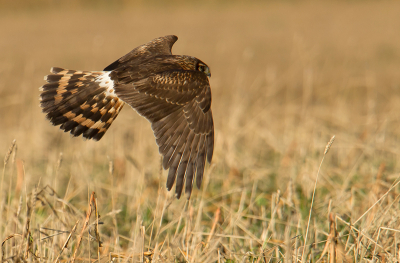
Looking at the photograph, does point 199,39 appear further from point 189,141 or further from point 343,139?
point 189,141

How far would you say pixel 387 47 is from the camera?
13.8 metres

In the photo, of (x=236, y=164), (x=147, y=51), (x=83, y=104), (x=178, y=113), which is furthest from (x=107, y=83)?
(x=236, y=164)

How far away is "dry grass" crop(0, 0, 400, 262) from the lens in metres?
3.00

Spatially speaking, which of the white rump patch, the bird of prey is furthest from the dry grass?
the white rump patch

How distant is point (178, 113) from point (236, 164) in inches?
77.7

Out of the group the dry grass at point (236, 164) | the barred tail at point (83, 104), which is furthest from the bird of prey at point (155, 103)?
the dry grass at point (236, 164)

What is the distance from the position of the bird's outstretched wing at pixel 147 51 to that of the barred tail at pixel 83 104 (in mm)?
225

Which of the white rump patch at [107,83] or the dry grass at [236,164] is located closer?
the dry grass at [236,164]

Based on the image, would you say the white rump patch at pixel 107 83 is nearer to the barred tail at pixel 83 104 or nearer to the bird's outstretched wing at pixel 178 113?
the barred tail at pixel 83 104

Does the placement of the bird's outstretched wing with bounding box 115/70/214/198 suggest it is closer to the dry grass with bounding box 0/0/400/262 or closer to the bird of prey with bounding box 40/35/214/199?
the bird of prey with bounding box 40/35/214/199

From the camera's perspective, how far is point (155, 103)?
3275 mm

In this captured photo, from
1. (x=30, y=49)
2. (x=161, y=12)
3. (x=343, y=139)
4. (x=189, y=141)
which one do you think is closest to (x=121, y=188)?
(x=189, y=141)

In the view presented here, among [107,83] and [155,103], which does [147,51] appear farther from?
[155,103]

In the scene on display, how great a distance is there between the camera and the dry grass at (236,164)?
300 cm
